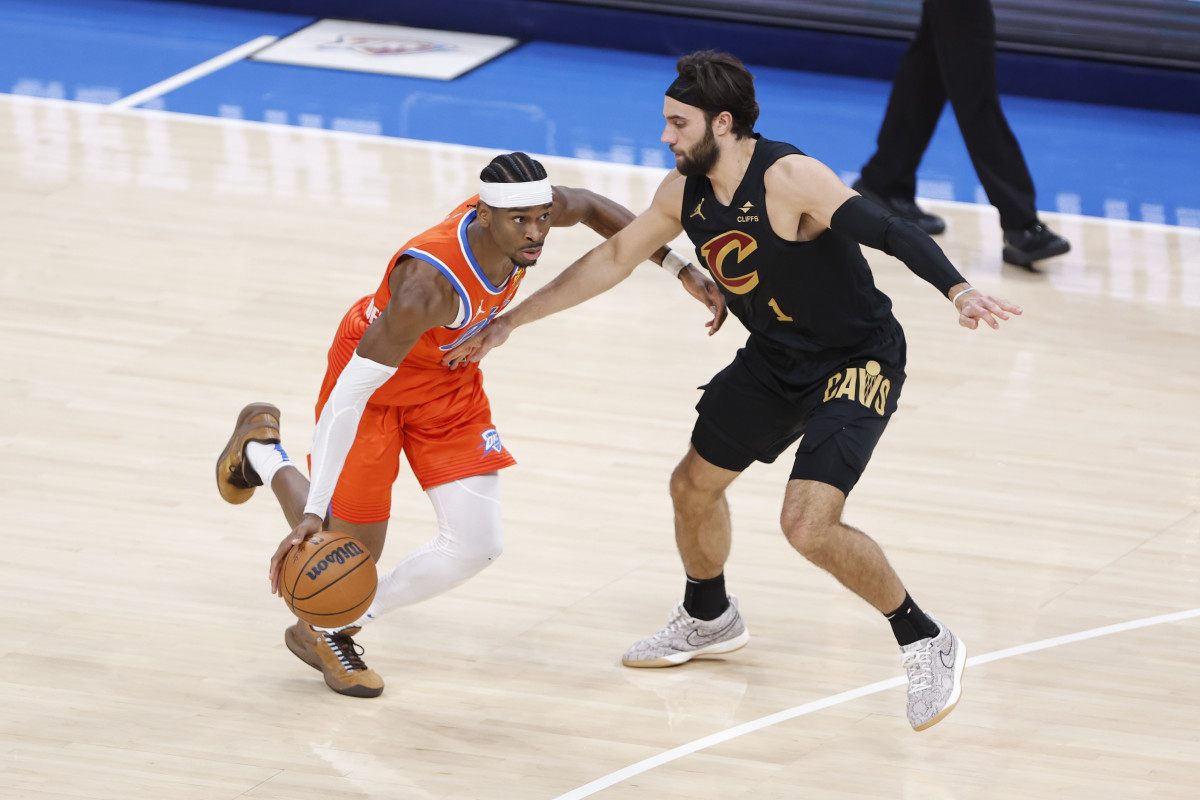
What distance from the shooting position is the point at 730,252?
16.5 feet

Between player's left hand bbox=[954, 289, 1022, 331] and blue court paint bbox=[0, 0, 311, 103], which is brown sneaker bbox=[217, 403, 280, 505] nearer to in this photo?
player's left hand bbox=[954, 289, 1022, 331]

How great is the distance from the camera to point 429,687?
17.6 feet

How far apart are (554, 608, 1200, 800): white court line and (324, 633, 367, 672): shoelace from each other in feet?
2.70

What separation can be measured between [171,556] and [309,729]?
1.24 m

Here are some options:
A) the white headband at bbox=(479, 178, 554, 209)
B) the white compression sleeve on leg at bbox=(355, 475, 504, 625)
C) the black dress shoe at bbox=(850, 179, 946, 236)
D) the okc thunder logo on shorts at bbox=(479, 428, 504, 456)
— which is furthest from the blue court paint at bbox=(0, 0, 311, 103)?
the white headband at bbox=(479, 178, 554, 209)

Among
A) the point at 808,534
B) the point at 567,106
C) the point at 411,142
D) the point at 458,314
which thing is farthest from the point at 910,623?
the point at 567,106

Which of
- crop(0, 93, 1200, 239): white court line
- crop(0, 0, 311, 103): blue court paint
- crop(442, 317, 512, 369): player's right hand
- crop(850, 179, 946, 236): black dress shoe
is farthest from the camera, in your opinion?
crop(0, 0, 311, 103): blue court paint

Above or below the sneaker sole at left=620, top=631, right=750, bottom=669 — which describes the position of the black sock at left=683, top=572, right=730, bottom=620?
above

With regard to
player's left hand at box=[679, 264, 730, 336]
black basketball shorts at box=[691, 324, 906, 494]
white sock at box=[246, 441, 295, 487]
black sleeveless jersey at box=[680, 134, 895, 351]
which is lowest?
white sock at box=[246, 441, 295, 487]

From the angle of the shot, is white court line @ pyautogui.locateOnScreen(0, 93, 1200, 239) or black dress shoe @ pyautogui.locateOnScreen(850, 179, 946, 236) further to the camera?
white court line @ pyautogui.locateOnScreen(0, 93, 1200, 239)

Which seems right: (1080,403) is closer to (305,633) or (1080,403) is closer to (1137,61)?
(305,633)

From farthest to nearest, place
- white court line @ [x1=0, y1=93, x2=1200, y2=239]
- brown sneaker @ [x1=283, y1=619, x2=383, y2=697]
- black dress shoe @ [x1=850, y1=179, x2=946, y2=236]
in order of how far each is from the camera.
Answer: white court line @ [x1=0, y1=93, x2=1200, y2=239] → black dress shoe @ [x1=850, y1=179, x2=946, y2=236] → brown sneaker @ [x1=283, y1=619, x2=383, y2=697]

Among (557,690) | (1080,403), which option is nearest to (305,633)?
(557,690)

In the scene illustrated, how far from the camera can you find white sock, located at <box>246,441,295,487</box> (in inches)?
214
